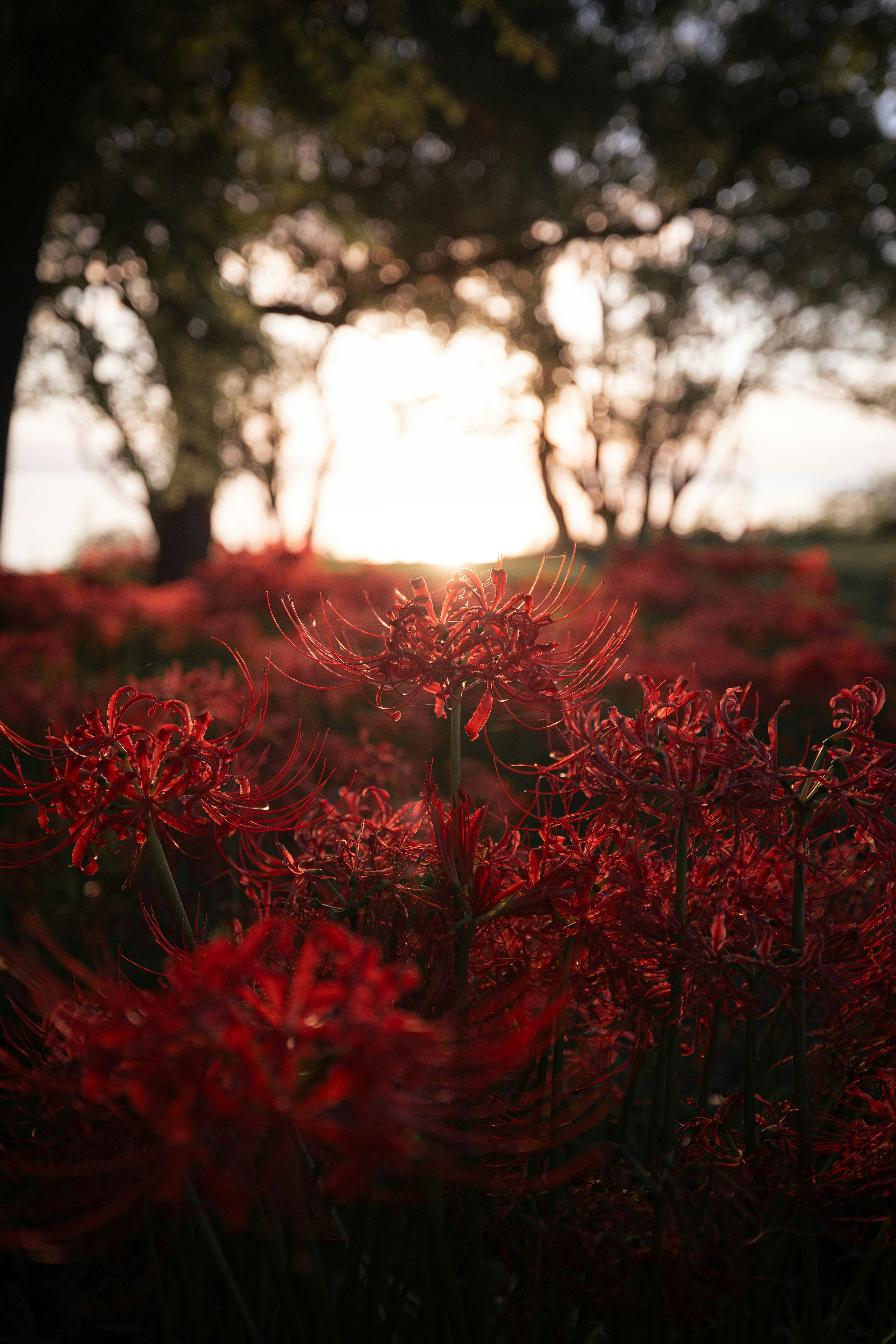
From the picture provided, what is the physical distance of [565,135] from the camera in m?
11.0

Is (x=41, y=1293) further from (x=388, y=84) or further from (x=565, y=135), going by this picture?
(x=565, y=135)

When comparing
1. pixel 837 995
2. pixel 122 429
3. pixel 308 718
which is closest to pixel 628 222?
pixel 122 429

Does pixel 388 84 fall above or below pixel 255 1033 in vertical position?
above

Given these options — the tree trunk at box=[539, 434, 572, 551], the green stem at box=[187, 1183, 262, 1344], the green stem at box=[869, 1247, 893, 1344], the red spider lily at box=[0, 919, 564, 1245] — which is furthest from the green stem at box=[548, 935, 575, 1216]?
the tree trunk at box=[539, 434, 572, 551]

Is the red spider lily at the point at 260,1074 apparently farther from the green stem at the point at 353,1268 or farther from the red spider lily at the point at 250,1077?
the green stem at the point at 353,1268

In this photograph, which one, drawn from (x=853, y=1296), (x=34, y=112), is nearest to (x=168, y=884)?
(x=853, y=1296)

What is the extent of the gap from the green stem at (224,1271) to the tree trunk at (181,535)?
43.0 feet

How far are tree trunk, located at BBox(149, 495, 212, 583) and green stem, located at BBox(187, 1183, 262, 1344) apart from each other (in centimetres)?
1310

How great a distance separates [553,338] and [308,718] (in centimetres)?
1663

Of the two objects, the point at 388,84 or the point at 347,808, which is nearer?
the point at 347,808

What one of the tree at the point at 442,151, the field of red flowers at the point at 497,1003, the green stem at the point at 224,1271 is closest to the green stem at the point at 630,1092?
the field of red flowers at the point at 497,1003

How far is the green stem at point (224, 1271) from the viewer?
1.01m

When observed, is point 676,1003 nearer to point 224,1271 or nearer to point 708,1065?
point 708,1065

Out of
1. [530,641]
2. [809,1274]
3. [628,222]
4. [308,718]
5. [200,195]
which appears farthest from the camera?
[628,222]
